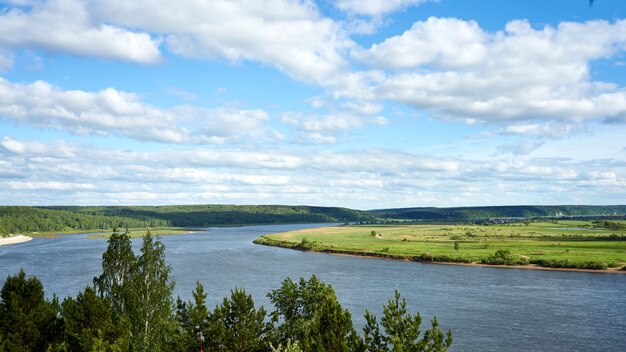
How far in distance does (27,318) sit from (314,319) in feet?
60.8

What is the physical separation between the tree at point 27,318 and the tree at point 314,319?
15.1 metres

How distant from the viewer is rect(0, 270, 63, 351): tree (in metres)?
32.4

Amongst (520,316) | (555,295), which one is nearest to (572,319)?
(520,316)

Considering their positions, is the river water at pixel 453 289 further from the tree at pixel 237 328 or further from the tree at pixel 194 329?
the tree at pixel 194 329

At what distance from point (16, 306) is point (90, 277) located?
70237 mm

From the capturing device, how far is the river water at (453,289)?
2368 inches

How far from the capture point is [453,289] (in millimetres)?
89875

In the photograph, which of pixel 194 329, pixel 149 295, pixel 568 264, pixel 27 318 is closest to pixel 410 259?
pixel 568 264

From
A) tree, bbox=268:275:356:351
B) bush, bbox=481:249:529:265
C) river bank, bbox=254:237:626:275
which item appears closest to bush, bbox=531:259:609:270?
river bank, bbox=254:237:626:275

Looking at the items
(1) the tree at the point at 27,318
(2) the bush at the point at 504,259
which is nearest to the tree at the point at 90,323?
(1) the tree at the point at 27,318

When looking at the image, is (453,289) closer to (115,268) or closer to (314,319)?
(115,268)

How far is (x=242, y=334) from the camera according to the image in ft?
102

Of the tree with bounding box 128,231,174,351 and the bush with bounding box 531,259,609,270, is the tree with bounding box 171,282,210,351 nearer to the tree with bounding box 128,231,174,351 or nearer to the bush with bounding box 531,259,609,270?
the tree with bounding box 128,231,174,351

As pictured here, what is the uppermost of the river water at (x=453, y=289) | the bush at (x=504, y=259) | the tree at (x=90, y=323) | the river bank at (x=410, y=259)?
the tree at (x=90, y=323)
